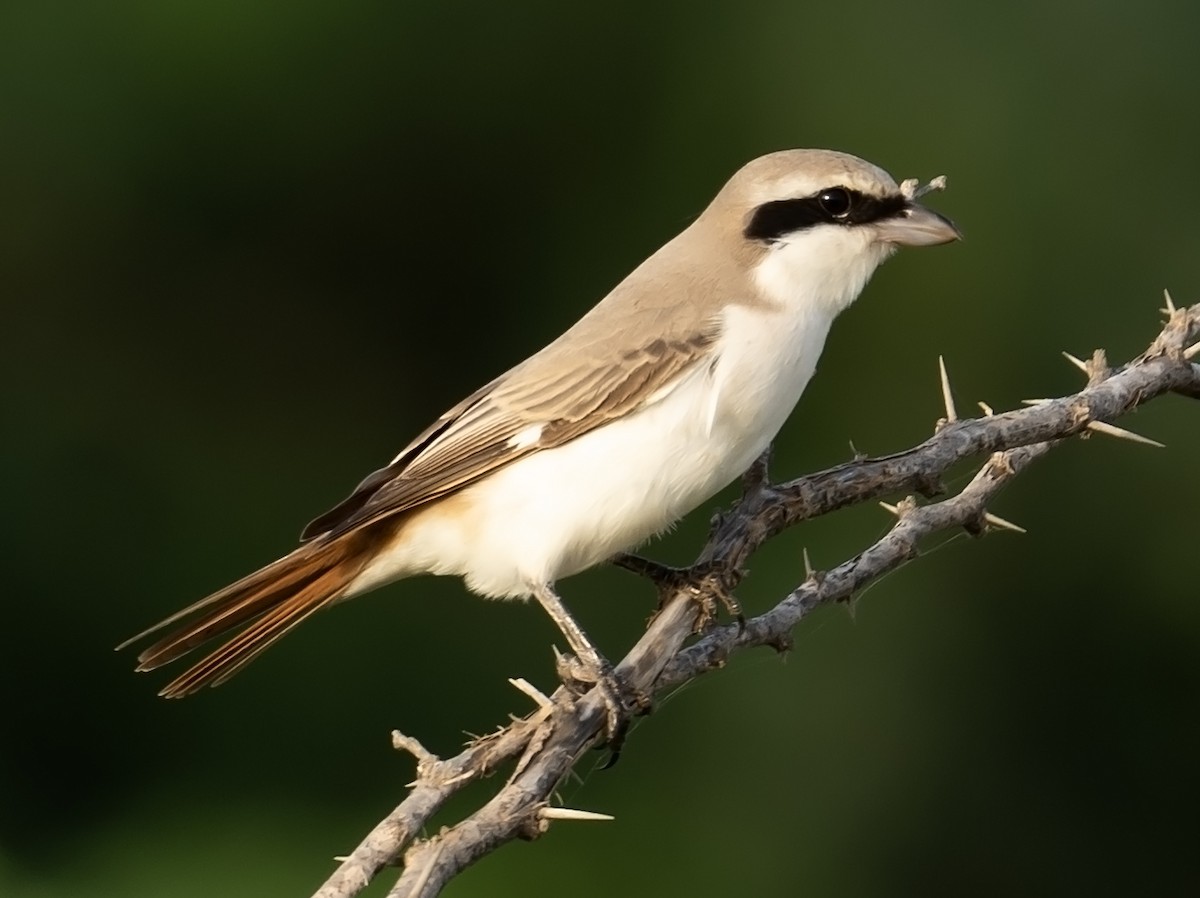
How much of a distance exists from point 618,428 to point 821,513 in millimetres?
342

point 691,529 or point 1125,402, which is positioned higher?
point 1125,402

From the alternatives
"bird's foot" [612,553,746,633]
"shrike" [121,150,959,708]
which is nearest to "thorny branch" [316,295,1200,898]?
"bird's foot" [612,553,746,633]

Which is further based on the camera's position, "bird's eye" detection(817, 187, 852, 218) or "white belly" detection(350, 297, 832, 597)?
"bird's eye" detection(817, 187, 852, 218)

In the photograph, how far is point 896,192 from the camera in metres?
2.29

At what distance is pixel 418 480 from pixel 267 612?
27cm

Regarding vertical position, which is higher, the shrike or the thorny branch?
the shrike

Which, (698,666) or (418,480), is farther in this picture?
(418,480)

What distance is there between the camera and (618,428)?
2.24 meters

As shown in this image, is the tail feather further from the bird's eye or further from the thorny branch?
the bird's eye

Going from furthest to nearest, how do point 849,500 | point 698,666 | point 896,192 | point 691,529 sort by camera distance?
1. point 691,529
2. point 896,192
3. point 849,500
4. point 698,666

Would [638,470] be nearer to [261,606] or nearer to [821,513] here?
[821,513]

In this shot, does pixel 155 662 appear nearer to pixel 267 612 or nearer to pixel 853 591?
pixel 267 612

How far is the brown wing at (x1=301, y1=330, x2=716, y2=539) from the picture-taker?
88.4 inches

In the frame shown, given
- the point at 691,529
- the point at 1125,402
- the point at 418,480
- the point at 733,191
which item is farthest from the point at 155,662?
the point at 691,529
